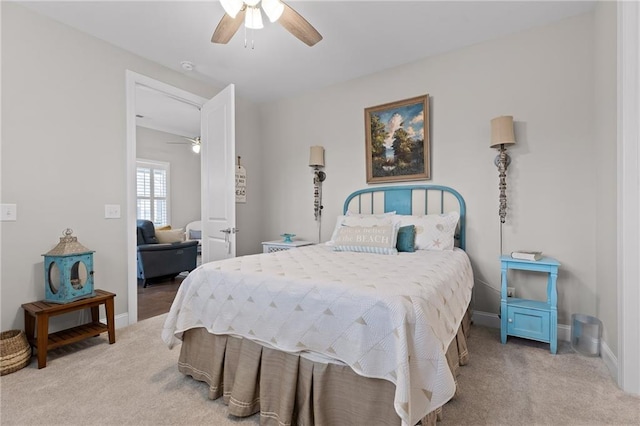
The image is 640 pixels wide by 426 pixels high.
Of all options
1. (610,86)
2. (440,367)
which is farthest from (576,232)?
(440,367)

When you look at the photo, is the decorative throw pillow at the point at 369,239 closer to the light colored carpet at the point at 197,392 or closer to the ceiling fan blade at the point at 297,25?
the light colored carpet at the point at 197,392

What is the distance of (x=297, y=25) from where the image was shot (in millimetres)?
2109

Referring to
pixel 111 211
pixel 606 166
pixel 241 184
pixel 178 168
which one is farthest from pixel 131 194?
pixel 178 168

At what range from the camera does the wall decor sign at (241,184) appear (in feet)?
13.9

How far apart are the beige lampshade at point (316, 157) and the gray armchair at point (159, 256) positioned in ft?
8.33

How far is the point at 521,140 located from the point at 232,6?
2577 millimetres

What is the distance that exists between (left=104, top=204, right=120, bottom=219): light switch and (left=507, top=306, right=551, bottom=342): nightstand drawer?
3592mm

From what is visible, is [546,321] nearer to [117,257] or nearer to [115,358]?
[115,358]

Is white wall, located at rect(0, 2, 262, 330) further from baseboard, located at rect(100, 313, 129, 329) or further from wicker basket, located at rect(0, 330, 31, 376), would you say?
wicker basket, located at rect(0, 330, 31, 376)

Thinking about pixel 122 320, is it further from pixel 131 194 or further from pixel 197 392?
pixel 197 392

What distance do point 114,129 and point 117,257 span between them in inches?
48.3

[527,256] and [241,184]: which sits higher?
[241,184]

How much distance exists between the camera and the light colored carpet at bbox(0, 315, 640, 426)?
1.57m

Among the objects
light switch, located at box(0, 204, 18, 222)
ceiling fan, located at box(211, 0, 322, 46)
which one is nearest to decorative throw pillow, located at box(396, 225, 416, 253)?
ceiling fan, located at box(211, 0, 322, 46)
